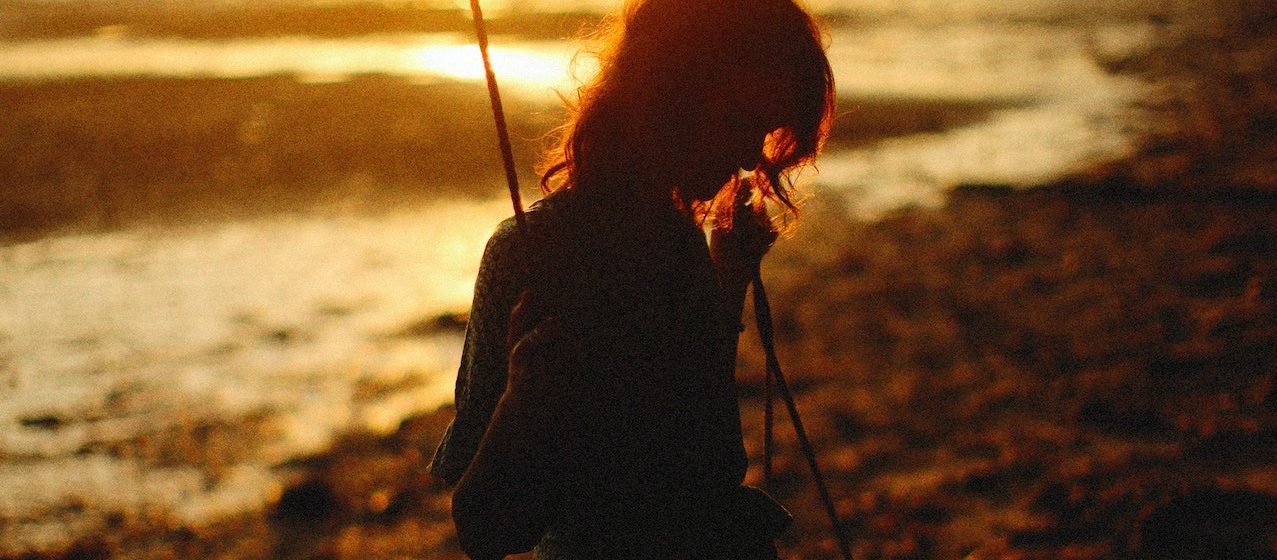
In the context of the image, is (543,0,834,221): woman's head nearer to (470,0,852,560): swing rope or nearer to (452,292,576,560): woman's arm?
(470,0,852,560): swing rope

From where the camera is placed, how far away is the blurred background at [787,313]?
170 inches

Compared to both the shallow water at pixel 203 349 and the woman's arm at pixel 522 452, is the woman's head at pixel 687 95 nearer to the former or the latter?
the woman's arm at pixel 522 452

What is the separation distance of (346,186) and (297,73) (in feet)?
19.6

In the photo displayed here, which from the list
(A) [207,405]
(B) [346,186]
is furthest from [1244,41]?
(A) [207,405]

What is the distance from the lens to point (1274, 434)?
4371 millimetres

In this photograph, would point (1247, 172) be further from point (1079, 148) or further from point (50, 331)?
point (50, 331)

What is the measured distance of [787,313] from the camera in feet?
20.6

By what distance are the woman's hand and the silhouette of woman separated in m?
0.19

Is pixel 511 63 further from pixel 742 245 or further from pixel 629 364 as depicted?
pixel 629 364

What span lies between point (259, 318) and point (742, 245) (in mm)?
5468

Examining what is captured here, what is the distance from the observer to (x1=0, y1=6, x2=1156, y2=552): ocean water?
4.86m

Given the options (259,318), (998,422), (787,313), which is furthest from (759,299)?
(259,318)

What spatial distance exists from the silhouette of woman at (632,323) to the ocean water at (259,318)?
0.41 m

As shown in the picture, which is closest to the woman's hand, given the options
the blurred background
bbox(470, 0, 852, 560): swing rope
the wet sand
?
bbox(470, 0, 852, 560): swing rope
